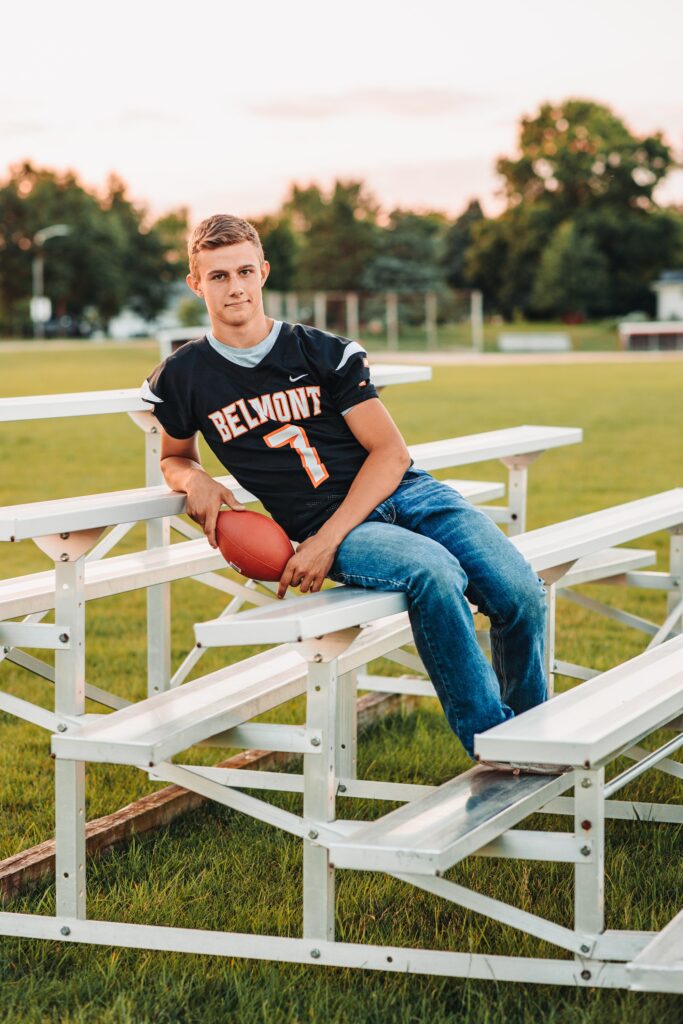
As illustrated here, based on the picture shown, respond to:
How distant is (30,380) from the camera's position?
108ft

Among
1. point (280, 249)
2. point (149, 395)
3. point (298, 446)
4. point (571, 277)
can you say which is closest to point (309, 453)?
point (298, 446)

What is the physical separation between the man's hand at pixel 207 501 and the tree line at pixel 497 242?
242 ft

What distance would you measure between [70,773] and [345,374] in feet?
4.10

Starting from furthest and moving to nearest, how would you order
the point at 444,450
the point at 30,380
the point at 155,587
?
the point at 30,380
the point at 444,450
the point at 155,587

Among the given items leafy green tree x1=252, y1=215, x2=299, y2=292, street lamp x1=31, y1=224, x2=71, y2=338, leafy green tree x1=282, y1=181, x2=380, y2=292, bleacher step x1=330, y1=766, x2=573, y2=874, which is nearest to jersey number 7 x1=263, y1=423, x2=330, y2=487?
bleacher step x1=330, y1=766, x2=573, y2=874

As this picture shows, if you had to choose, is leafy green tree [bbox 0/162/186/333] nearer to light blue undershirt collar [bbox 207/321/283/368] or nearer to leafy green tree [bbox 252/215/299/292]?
leafy green tree [bbox 252/215/299/292]

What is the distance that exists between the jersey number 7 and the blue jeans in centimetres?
18

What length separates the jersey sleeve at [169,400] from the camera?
147 inches

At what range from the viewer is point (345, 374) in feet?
11.9

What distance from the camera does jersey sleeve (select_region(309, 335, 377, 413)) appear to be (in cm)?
364

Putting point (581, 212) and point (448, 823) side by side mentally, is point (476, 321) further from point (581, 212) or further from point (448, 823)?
point (448, 823)

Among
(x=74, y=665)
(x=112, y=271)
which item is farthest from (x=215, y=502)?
(x=112, y=271)

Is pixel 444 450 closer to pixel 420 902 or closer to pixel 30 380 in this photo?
pixel 420 902

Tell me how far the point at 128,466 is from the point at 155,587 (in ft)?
33.2
